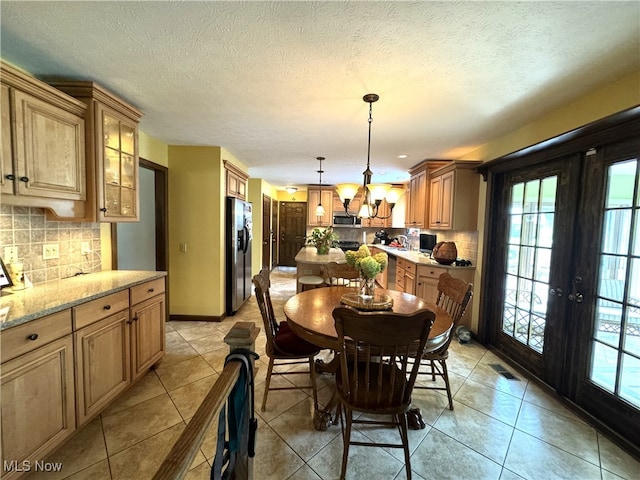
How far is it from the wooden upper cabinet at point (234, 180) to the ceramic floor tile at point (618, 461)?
4.32 metres

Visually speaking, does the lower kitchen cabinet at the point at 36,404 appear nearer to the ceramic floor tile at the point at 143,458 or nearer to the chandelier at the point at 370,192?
the ceramic floor tile at the point at 143,458

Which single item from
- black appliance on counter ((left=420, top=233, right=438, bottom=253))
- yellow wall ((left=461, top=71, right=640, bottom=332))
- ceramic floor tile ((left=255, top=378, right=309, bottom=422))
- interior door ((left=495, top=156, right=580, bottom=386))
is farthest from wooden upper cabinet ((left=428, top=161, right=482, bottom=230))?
ceramic floor tile ((left=255, top=378, right=309, bottom=422))

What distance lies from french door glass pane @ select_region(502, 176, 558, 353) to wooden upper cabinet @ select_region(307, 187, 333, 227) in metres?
4.26

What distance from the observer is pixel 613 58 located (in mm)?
1618

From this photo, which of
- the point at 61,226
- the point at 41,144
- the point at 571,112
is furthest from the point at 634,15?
the point at 61,226

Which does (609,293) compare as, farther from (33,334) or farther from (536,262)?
(33,334)

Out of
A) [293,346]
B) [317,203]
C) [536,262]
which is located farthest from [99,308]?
[317,203]

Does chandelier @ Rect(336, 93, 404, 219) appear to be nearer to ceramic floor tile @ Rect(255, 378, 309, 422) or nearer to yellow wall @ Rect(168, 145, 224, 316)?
ceramic floor tile @ Rect(255, 378, 309, 422)

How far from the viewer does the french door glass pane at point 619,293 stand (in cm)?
182

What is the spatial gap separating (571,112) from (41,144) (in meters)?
3.93

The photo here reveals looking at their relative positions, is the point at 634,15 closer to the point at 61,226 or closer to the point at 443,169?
the point at 443,169

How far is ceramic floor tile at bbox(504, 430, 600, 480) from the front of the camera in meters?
1.57

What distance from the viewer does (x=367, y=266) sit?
6.48 ft

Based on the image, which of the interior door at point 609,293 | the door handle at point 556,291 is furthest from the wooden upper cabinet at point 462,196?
the interior door at point 609,293
